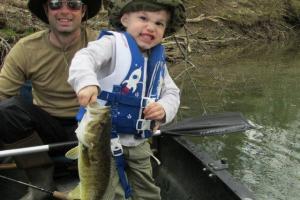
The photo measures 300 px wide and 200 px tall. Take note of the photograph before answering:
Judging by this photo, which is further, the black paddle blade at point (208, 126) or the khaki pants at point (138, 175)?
the black paddle blade at point (208, 126)

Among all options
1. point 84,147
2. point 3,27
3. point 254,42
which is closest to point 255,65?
point 254,42

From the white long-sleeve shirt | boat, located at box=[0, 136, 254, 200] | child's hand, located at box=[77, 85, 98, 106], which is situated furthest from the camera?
boat, located at box=[0, 136, 254, 200]

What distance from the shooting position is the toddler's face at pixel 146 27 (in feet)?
9.61

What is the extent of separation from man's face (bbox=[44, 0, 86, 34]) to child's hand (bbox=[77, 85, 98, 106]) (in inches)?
63.0

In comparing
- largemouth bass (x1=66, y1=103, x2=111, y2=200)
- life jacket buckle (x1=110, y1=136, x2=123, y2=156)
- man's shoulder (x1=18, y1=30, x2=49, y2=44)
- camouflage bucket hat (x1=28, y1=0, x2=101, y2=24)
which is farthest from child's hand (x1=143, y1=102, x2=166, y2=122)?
camouflage bucket hat (x1=28, y1=0, x2=101, y2=24)

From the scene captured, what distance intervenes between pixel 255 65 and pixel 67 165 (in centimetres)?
1121

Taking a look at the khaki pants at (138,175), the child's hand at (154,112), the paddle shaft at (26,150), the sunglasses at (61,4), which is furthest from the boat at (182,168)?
the sunglasses at (61,4)

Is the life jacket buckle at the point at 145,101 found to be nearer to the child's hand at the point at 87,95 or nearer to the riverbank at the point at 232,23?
the child's hand at the point at 87,95

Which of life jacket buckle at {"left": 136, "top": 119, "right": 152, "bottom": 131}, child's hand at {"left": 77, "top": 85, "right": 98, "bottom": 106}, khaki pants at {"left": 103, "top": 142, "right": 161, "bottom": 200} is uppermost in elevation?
child's hand at {"left": 77, "top": 85, "right": 98, "bottom": 106}

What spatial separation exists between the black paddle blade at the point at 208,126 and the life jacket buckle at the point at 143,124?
3.25 feet

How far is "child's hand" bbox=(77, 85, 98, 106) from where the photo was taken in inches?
87.4

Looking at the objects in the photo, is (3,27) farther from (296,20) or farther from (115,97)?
(296,20)

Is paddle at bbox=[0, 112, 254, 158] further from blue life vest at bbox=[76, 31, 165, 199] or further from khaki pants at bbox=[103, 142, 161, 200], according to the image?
blue life vest at bbox=[76, 31, 165, 199]

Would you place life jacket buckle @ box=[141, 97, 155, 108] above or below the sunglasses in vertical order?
below
